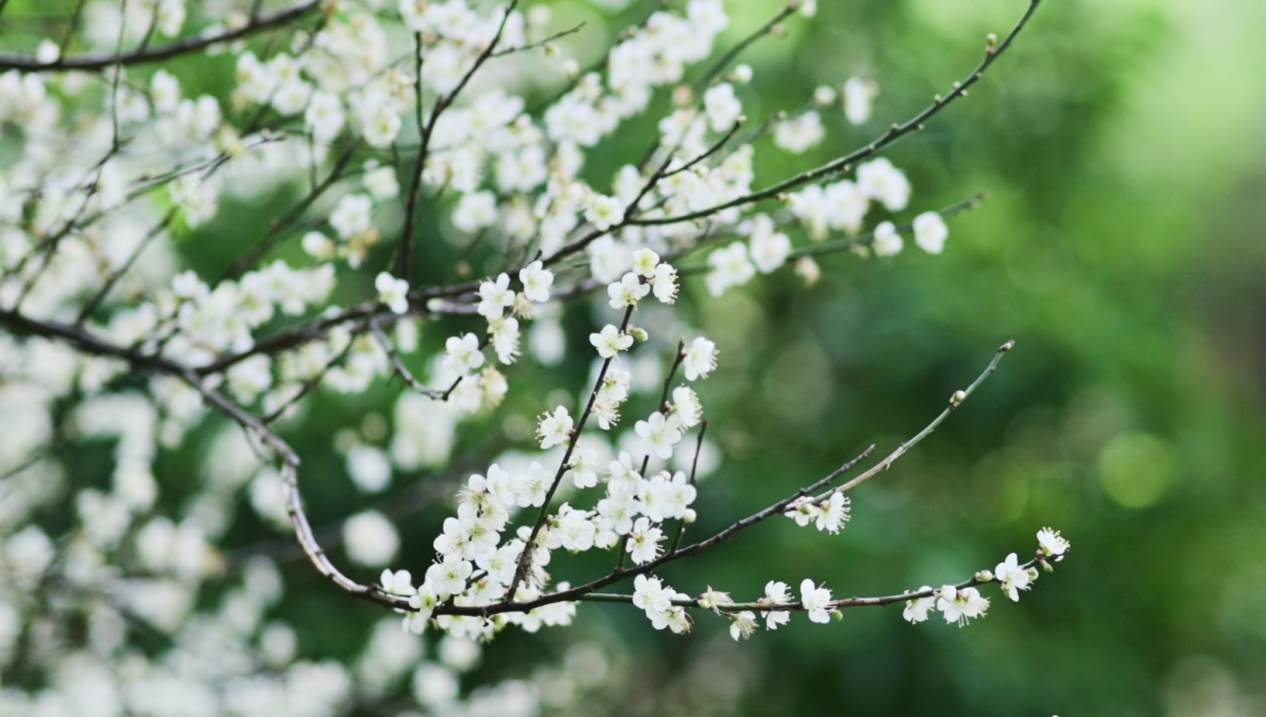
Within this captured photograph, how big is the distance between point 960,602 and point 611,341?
2.11 feet

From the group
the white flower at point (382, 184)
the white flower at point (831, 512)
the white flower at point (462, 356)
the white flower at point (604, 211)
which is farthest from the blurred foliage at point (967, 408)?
the white flower at point (831, 512)

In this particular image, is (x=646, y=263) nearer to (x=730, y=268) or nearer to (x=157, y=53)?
(x=730, y=268)

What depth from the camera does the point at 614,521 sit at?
1458mm

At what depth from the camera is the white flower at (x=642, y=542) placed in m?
1.47

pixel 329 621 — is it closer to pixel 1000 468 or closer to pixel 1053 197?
pixel 1000 468

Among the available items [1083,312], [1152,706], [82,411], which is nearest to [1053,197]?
[1083,312]

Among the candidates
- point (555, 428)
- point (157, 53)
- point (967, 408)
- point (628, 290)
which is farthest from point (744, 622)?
point (967, 408)

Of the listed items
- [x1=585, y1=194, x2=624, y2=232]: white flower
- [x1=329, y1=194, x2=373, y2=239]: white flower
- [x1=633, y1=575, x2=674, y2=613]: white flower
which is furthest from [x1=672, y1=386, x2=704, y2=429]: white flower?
[x1=329, y1=194, x2=373, y2=239]: white flower

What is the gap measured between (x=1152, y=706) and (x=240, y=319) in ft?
14.4

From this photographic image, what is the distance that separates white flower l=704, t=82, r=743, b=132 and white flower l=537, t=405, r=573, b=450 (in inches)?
45.5

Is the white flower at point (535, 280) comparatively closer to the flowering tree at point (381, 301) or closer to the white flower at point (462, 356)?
the flowering tree at point (381, 301)

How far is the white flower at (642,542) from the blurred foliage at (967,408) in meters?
2.41

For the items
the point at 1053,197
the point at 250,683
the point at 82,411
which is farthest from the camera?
the point at 1053,197

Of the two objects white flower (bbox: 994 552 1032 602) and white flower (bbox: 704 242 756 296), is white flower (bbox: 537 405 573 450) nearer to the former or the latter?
white flower (bbox: 994 552 1032 602)
